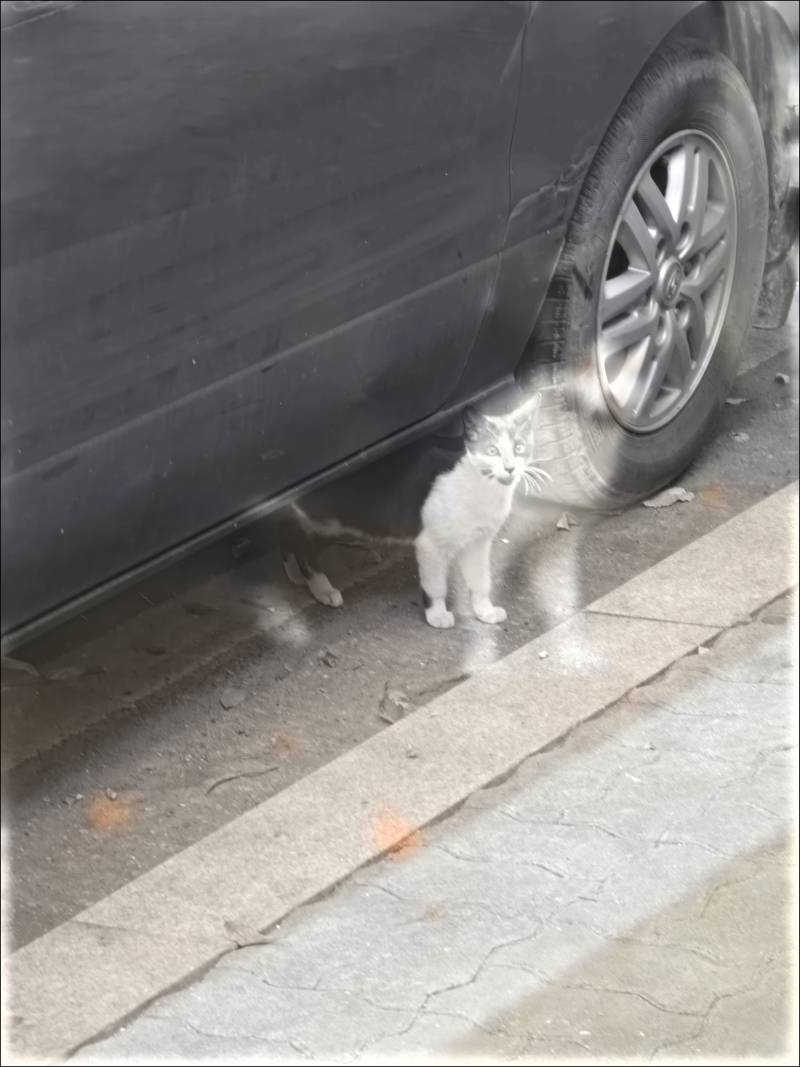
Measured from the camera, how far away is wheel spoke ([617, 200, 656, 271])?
4.22m

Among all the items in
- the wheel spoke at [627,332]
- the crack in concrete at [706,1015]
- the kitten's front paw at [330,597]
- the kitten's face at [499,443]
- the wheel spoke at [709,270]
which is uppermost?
the wheel spoke at [709,270]

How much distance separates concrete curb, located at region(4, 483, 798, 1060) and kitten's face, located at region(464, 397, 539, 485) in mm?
384

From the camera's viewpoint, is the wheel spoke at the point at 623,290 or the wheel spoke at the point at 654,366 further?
the wheel spoke at the point at 654,366

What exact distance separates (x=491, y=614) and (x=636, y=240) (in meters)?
0.98

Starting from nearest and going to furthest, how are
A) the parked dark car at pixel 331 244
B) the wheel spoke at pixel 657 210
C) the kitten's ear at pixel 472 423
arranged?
the parked dark car at pixel 331 244 < the kitten's ear at pixel 472 423 < the wheel spoke at pixel 657 210

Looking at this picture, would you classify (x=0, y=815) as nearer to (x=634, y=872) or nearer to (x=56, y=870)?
(x=56, y=870)

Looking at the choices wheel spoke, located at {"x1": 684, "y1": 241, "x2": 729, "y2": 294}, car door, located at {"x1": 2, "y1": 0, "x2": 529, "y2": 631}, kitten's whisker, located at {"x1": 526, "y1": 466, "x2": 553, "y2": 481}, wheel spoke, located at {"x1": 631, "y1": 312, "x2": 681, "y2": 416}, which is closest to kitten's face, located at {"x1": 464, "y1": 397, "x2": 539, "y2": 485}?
kitten's whisker, located at {"x1": 526, "y1": 466, "x2": 553, "y2": 481}

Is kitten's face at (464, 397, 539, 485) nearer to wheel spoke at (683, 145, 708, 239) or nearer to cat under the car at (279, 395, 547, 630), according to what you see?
cat under the car at (279, 395, 547, 630)

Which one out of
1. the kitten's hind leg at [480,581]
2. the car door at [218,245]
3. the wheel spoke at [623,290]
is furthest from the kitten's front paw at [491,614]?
the wheel spoke at [623,290]

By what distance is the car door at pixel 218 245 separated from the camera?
282 centimetres

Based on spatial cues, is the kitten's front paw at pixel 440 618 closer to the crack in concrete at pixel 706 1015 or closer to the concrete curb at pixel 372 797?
the concrete curb at pixel 372 797

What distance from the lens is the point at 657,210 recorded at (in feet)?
14.1

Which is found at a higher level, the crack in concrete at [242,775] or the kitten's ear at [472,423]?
the kitten's ear at [472,423]

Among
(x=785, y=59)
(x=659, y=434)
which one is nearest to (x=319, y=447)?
(x=659, y=434)
